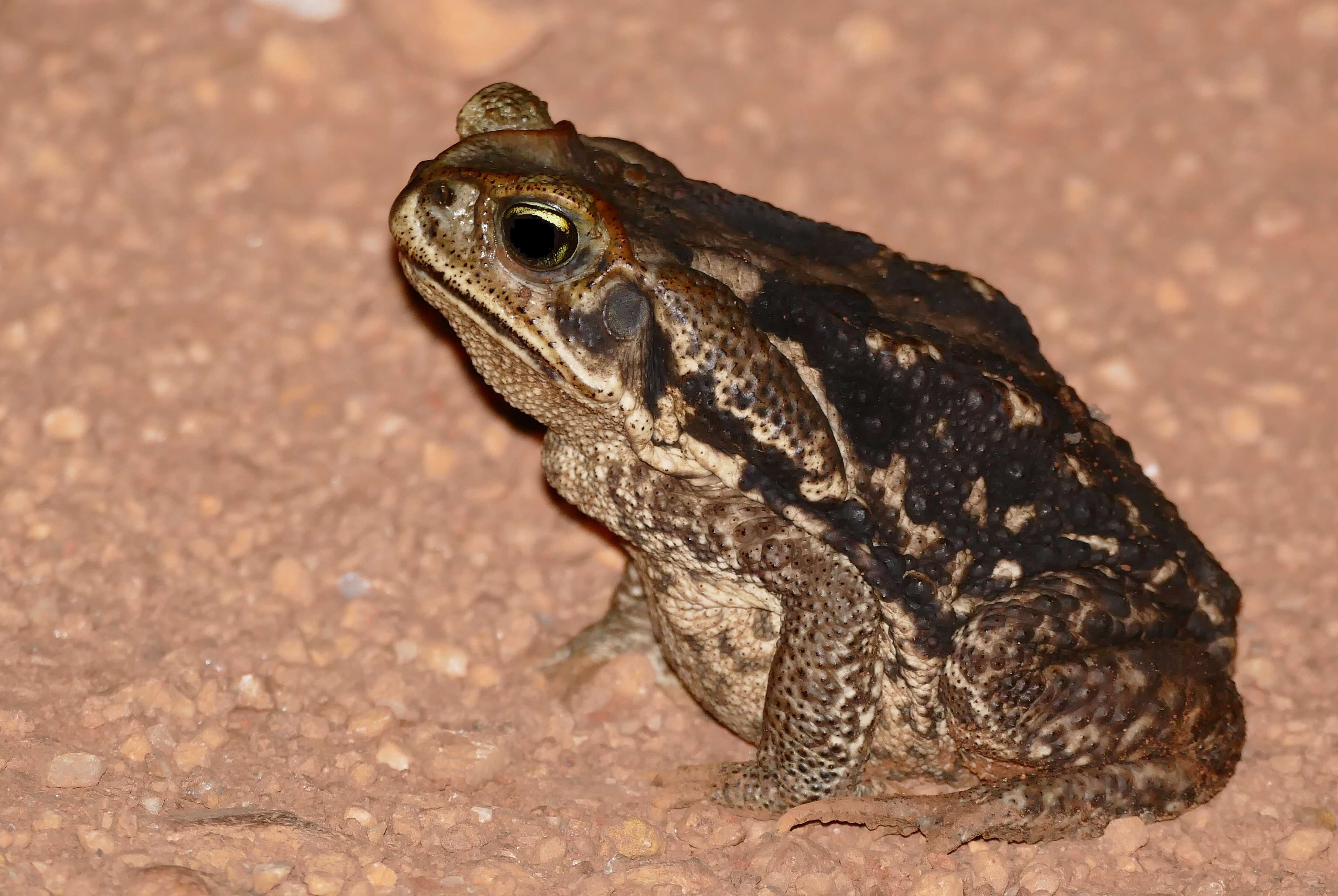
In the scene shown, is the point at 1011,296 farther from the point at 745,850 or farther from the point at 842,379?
the point at 745,850

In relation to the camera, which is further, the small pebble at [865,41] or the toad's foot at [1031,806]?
the small pebble at [865,41]

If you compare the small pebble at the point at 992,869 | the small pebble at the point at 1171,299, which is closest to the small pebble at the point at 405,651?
the small pebble at the point at 992,869

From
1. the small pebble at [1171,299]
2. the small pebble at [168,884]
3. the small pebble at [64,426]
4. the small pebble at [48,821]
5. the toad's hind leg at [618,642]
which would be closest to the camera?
the small pebble at [168,884]

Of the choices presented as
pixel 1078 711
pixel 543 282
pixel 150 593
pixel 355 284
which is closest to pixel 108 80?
pixel 355 284

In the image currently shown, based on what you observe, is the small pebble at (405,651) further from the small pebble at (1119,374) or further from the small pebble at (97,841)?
the small pebble at (1119,374)

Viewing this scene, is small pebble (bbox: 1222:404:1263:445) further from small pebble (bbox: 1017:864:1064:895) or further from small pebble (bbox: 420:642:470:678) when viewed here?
small pebble (bbox: 420:642:470:678)

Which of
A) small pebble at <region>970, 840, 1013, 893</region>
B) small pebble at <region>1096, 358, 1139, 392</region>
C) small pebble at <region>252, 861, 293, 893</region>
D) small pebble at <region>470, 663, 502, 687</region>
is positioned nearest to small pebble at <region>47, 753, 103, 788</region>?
small pebble at <region>252, 861, 293, 893</region>
